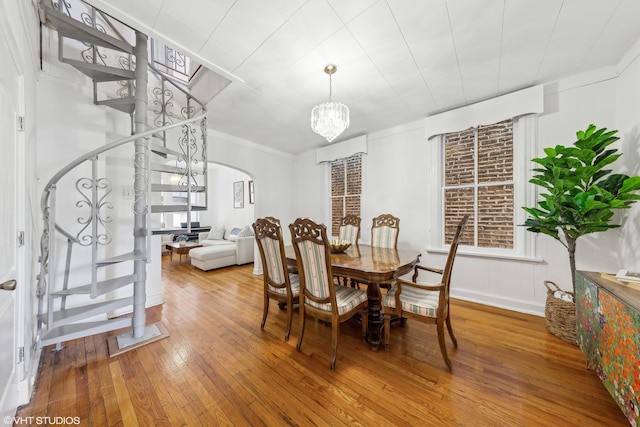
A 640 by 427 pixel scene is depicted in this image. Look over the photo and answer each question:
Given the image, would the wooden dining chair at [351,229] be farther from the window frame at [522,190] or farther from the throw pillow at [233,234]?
the throw pillow at [233,234]

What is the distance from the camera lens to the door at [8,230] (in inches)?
43.8

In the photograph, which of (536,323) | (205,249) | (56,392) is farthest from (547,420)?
Answer: (205,249)

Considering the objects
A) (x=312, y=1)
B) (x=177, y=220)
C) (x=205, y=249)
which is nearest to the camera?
(x=312, y=1)

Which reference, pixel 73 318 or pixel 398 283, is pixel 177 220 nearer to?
pixel 73 318

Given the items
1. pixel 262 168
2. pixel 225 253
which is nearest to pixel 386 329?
pixel 262 168

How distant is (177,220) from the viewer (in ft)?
26.9

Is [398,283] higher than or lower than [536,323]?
higher

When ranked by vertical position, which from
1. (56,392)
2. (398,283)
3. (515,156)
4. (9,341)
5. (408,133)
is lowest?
(56,392)

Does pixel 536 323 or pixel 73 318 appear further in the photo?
A: pixel 536 323

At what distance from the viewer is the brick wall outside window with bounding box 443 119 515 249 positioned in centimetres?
279

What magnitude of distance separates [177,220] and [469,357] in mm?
9149

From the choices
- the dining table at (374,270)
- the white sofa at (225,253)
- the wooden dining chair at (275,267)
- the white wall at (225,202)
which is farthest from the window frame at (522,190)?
the white wall at (225,202)

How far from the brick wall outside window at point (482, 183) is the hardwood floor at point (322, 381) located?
1075mm

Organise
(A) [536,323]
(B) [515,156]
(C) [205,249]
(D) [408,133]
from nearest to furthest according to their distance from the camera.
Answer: (A) [536,323], (B) [515,156], (D) [408,133], (C) [205,249]
